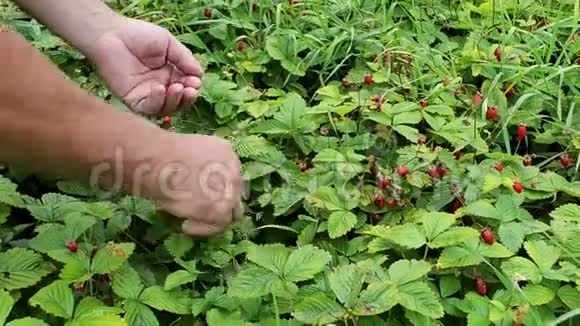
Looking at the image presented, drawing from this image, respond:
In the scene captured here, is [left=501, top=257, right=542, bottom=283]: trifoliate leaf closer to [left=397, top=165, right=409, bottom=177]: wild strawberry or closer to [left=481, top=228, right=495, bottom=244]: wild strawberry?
[left=481, top=228, right=495, bottom=244]: wild strawberry

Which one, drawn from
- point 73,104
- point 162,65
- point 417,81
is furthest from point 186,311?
point 417,81

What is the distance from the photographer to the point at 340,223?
193cm

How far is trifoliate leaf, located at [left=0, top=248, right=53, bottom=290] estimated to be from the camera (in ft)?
5.59

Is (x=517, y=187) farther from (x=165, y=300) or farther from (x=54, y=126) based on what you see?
(x=54, y=126)

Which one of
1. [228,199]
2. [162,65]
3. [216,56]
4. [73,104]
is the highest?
[73,104]

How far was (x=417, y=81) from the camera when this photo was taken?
2572mm

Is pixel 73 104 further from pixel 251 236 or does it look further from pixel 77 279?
pixel 251 236

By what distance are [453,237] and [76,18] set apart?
1.03 m

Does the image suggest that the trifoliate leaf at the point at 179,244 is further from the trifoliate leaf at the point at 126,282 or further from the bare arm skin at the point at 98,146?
the bare arm skin at the point at 98,146

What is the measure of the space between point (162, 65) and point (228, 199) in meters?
0.86

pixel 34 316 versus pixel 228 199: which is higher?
pixel 228 199

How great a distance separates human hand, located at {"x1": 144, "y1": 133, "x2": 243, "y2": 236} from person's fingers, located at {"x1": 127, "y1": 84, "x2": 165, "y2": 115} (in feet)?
2.25

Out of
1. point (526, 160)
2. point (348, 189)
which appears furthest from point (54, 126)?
point (526, 160)

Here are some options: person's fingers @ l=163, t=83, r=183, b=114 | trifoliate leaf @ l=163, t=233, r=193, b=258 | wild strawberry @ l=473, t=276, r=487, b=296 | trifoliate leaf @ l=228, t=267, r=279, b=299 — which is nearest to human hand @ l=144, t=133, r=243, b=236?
trifoliate leaf @ l=228, t=267, r=279, b=299
